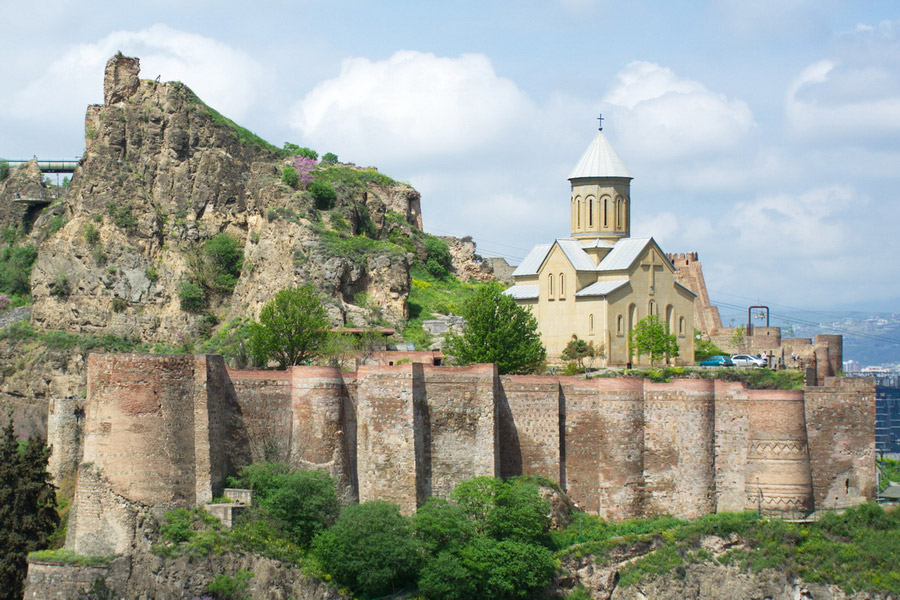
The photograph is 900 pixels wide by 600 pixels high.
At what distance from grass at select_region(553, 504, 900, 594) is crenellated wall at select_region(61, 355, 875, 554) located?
3.02ft

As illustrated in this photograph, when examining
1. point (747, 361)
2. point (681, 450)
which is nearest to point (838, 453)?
point (681, 450)

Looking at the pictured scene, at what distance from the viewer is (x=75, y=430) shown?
50500 mm

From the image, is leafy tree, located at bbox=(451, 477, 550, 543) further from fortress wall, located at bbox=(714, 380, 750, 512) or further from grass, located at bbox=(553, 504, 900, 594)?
fortress wall, located at bbox=(714, 380, 750, 512)

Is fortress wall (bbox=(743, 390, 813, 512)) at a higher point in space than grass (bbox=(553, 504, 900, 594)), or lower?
higher

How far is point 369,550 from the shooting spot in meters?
42.8

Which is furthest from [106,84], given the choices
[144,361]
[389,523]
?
[389,523]

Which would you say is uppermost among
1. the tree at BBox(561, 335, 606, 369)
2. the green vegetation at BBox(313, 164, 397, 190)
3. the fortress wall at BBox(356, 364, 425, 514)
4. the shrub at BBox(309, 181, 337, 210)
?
the green vegetation at BBox(313, 164, 397, 190)

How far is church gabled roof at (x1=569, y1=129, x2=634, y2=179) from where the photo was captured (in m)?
68.7

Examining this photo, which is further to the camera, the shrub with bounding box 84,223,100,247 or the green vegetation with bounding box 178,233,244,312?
the shrub with bounding box 84,223,100,247

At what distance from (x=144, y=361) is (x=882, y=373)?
163764 mm

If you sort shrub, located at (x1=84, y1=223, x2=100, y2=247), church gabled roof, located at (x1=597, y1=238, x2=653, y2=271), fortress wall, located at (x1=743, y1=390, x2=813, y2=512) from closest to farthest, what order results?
fortress wall, located at (x1=743, y1=390, x2=813, y2=512) < church gabled roof, located at (x1=597, y1=238, x2=653, y2=271) < shrub, located at (x1=84, y1=223, x2=100, y2=247)

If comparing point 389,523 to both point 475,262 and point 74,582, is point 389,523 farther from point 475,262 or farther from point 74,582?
point 475,262

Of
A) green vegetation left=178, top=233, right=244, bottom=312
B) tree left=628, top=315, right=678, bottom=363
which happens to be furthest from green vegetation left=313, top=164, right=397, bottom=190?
tree left=628, top=315, right=678, bottom=363

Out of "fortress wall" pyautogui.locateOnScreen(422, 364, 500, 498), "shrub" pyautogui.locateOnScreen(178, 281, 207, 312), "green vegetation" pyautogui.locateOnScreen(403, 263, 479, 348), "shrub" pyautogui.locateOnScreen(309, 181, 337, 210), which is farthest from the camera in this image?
"shrub" pyautogui.locateOnScreen(309, 181, 337, 210)
